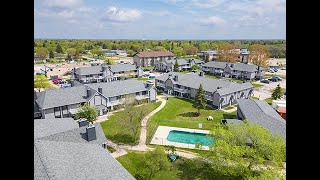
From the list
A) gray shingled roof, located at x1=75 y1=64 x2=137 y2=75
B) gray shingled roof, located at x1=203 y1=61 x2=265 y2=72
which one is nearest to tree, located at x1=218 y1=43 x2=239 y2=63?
gray shingled roof, located at x1=203 y1=61 x2=265 y2=72

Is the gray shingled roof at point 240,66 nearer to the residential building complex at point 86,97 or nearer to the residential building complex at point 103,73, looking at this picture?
the residential building complex at point 103,73

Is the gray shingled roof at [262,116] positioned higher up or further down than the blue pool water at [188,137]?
higher up

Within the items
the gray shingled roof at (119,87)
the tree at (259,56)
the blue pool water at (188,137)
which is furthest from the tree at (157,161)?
the tree at (259,56)

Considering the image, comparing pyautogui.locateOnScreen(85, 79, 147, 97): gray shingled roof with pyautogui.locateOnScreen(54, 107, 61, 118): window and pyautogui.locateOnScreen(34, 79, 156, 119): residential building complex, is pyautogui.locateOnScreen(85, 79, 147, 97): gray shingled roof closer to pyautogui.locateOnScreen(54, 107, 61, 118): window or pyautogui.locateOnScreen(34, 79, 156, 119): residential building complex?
pyautogui.locateOnScreen(34, 79, 156, 119): residential building complex

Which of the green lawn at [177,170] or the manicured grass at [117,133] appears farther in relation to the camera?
the manicured grass at [117,133]

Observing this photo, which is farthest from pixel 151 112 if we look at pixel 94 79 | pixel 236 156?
pixel 94 79
